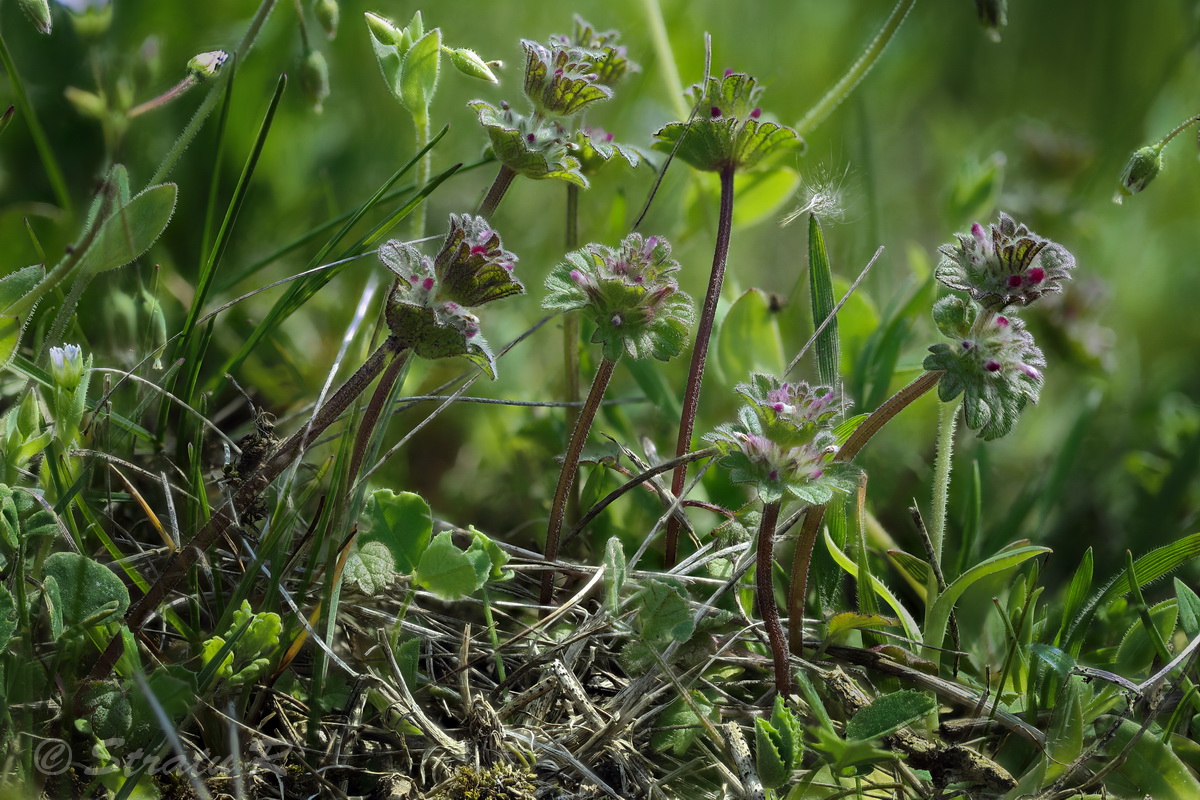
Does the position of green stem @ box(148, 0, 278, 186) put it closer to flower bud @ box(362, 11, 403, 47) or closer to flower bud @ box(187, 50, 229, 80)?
flower bud @ box(187, 50, 229, 80)

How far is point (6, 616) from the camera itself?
1387mm

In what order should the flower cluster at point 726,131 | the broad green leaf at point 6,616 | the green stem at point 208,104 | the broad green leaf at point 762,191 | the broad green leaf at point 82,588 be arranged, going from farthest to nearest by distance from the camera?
the broad green leaf at point 762,191 < the flower cluster at point 726,131 < the green stem at point 208,104 < the broad green leaf at point 82,588 < the broad green leaf at point 6,616

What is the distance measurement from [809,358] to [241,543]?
5.54ft

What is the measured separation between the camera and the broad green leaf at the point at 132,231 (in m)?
1.60

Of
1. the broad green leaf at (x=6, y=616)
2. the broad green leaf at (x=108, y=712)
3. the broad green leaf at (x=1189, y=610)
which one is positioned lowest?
the broad green leaf at (x=108, y=712)

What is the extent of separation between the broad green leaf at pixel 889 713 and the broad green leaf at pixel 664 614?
306 mm

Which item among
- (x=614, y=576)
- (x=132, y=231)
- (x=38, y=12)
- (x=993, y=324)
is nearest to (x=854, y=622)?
(x=614, y=576)

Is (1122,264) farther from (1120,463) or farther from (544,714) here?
(544,714)

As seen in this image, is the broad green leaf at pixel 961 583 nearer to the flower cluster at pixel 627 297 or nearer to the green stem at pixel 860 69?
the flower cluster at pixel 627 297

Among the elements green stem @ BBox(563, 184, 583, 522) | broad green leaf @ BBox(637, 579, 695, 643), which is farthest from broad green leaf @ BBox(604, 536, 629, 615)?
green stem @ BBox(563, 184, 583, 522)

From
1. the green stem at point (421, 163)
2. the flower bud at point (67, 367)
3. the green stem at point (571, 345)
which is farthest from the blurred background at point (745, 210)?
A: the flower bud at point (67, 367)

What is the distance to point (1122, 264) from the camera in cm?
342

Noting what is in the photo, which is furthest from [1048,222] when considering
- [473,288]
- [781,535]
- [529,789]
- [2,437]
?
[2,437]

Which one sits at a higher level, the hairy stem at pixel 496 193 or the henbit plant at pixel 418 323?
the hairy stem at pixel 496 193
